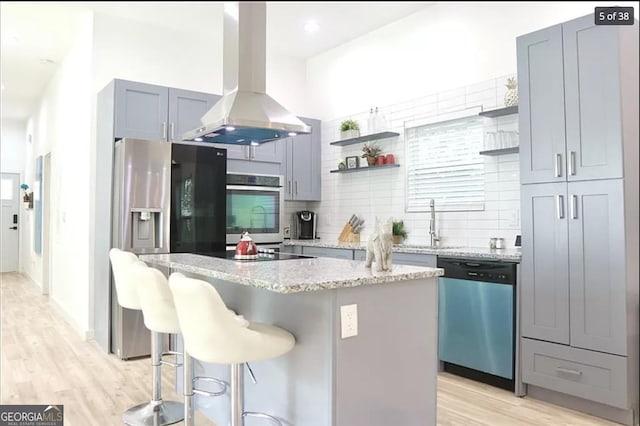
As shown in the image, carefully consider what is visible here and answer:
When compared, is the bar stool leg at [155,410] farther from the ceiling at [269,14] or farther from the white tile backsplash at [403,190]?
the white tile backsplash at [403,190]

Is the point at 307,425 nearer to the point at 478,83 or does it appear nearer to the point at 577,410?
the point at 577,410

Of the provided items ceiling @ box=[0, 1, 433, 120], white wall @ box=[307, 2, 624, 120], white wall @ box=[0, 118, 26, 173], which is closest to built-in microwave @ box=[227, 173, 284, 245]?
white wall @ box=[307, 2, 624, 120]

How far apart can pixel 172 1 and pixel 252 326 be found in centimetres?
152

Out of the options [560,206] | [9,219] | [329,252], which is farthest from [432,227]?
[9,219]

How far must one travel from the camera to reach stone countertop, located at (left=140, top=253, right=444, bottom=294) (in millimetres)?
1792

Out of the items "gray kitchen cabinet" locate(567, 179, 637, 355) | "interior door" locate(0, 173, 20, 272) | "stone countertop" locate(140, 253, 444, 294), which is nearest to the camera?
"stone countertop" locate(140, 253, 444, 294)

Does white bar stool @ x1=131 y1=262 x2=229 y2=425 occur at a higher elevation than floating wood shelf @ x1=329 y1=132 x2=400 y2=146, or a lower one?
lower

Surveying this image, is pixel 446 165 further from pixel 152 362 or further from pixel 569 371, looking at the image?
pixel 152 362

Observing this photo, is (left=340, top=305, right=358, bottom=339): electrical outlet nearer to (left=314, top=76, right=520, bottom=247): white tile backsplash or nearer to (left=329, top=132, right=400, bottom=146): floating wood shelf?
(left=314, top=76, right=520, bottom=247): white tile backsplash

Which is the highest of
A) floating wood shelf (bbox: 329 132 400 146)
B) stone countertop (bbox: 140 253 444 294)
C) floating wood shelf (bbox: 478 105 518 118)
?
floating wood shelf (bbox: 329 132 400 146)

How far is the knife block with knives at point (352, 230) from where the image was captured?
4953 millimetres

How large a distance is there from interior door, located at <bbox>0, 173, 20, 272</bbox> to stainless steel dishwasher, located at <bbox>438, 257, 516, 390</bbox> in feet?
30.4

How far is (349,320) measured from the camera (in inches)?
75.1

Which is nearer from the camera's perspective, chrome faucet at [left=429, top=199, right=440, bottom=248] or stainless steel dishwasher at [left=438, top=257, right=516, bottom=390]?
stainless steel dishwasher at [left=438, top=257, right=516, bottom=390]
